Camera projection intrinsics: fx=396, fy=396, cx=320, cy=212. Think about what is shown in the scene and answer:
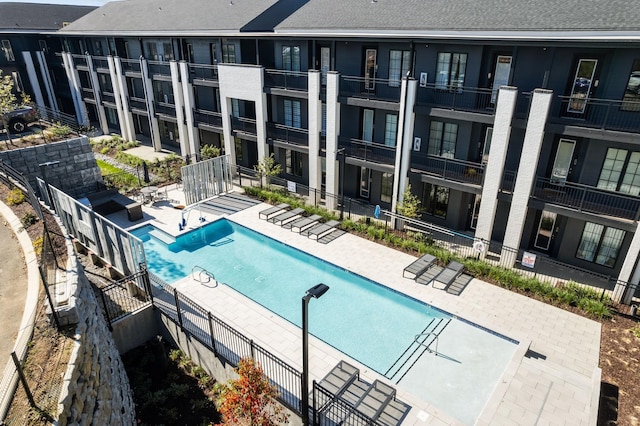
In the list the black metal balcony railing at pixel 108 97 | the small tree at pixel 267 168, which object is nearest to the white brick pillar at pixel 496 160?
the small tree at pixel 267 168

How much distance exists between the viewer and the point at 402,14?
2112cm

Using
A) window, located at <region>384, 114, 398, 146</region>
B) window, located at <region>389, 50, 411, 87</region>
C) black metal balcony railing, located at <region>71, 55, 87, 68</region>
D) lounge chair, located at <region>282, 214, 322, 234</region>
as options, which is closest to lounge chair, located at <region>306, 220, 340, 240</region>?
lounge chair, located at <region>282, 214, 322, 234</region>

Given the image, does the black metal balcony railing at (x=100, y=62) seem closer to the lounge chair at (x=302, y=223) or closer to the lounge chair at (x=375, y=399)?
the lounge chair at (x=302, y=223)

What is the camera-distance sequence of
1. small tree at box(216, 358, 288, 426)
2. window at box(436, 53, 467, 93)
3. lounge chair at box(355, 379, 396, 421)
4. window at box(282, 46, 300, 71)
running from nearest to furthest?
small tree at box(216, 358, 288, 426), lounge chair at box(355, 379, 396, 421), window at box(436, 53, 467, 93), window at box(282, 46, 300, 71)

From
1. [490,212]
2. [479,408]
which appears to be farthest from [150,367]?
[490,212]

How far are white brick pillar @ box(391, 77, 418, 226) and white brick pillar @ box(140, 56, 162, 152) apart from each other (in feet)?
75.5

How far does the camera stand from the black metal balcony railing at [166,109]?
33237 millimetres

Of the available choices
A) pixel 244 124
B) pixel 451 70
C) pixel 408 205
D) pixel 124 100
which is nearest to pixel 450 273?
pixel 408 205

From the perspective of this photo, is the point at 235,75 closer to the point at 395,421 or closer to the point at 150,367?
the point at 150,367

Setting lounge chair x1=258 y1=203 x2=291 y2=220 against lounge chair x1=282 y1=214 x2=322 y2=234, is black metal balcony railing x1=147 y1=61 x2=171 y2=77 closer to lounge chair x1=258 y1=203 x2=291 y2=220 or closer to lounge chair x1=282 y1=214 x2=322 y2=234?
lounge chair x1=258 y1=203 x2=291 y2=220

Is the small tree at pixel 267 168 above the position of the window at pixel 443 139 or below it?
below

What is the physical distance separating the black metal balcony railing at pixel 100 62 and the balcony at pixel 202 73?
11502mm

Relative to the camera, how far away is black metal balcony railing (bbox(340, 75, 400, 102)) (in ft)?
70.9

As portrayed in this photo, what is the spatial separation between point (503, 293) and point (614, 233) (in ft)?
18.3
